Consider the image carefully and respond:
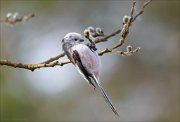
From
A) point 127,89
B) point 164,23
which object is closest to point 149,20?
point 164,23

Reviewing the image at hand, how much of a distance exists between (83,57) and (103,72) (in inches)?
328

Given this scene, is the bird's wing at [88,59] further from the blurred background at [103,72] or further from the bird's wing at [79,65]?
the blurred background at [103,72]

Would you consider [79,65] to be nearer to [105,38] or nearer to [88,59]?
[88,59]

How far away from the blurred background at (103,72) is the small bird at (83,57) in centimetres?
779

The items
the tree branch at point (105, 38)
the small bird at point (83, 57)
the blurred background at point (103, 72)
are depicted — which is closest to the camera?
the small bird at point (83, 57)

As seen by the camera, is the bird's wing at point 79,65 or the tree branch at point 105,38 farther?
the tree branch at point 105,38

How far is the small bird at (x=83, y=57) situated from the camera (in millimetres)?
2463

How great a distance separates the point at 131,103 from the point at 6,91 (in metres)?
2.06

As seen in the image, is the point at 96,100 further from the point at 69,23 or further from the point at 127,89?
the point at 69,23

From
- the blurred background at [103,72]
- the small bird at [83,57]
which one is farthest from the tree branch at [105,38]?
the blurred background at [103,72]

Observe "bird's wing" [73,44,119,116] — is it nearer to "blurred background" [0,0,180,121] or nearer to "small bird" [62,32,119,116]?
"small bird" [62,32,119,116]

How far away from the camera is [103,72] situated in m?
10.8

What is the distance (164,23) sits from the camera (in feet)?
39.5

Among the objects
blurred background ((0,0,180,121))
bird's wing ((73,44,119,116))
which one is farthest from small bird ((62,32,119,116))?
blurred background ((0,0,180,121))
